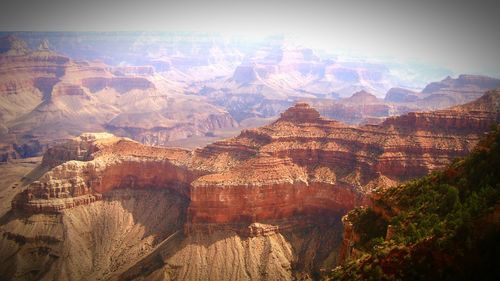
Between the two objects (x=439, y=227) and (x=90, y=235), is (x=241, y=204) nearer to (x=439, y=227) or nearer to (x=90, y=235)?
(x=90, y=235)

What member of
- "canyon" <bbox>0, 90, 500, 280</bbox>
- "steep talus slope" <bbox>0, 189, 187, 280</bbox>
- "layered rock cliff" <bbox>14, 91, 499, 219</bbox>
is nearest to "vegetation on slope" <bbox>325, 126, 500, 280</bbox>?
"canyon" <bbox>0, 90, 500, 280</bbox>

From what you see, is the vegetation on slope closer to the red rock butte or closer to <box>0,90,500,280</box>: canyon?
<box>0,90,500,280</box>: canyon

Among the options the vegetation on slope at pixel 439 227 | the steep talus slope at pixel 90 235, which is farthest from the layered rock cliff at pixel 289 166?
the vegetation on slope at pixel 439 227

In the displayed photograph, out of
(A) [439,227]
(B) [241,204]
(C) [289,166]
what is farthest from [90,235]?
(A) [439,227]

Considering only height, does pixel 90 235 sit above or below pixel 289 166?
below

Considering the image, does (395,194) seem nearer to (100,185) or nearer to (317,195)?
(317,195)
